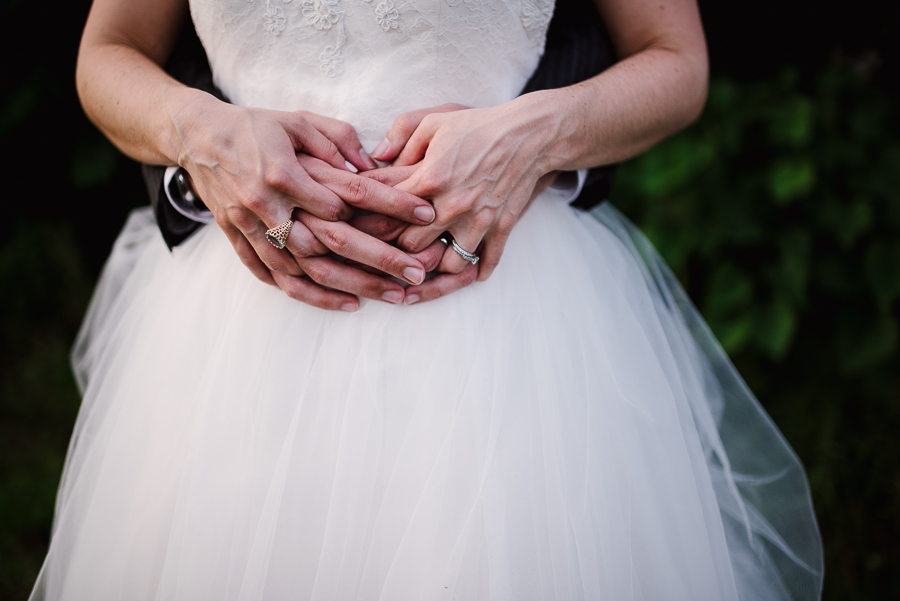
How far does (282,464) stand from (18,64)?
2629 mm

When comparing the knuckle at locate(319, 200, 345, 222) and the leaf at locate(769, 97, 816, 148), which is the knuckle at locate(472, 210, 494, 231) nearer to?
the knuckle at locate(319, 200, 345, 222)

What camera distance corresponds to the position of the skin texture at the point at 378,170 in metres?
0.87

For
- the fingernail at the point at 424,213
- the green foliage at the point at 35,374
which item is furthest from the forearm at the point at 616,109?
the green foliage at the point at 35,374

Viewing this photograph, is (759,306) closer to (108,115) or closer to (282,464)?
(282,464)

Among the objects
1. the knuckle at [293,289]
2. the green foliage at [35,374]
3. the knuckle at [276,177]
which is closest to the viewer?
the knuckle at [276,177]

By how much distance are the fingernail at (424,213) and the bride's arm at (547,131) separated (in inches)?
0.6

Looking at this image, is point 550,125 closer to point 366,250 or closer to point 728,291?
point 366,250

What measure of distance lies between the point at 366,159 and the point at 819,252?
2.15 metres

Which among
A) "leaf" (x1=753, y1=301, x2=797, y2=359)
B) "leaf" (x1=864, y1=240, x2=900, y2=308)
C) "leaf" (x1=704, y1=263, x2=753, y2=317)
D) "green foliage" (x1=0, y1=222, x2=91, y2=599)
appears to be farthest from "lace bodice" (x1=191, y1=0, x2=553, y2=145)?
"green foliage" (x1=0, y1=222, x2=91, y2=599)

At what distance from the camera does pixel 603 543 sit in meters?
0.88

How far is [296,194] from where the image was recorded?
2.83ft

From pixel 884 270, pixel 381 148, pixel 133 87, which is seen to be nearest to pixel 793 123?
pixel 884 270

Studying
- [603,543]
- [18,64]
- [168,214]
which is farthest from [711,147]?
[18,64]

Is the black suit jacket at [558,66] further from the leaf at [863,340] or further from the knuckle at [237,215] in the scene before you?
the leaf at [863,340]
